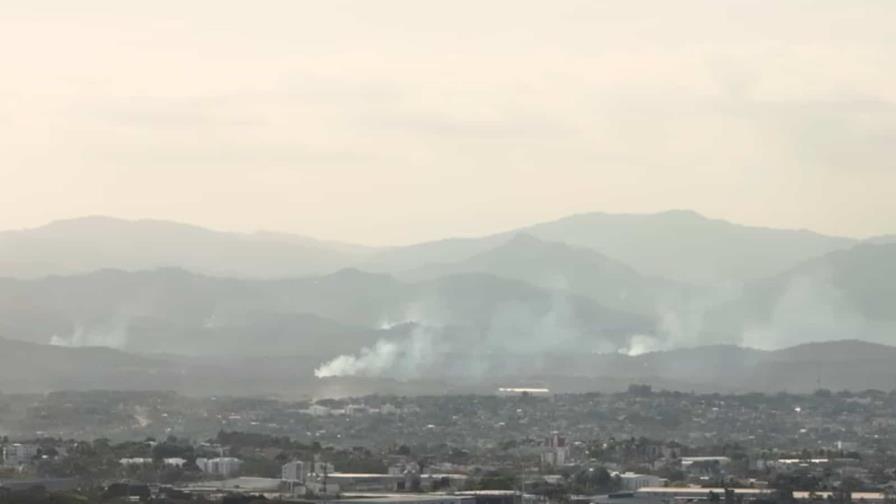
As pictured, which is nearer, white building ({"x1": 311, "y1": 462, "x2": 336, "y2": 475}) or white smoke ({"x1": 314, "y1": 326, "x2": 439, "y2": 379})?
white building ({"x1": 311, "y1": 462, "x2": 336, "y2": 475})

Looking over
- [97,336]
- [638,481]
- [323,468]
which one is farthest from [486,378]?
[638,481]

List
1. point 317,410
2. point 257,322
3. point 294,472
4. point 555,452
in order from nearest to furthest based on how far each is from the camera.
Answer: point 294,472, point 555,452, point 317,410, point 257,322

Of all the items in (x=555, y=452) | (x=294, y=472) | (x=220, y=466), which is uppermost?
(x=555, y=452)

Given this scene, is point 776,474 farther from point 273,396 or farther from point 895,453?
point 273,396

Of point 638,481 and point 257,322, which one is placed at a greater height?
point 257,322

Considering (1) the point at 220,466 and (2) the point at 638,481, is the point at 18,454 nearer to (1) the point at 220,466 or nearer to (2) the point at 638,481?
(1) the point at 220,466

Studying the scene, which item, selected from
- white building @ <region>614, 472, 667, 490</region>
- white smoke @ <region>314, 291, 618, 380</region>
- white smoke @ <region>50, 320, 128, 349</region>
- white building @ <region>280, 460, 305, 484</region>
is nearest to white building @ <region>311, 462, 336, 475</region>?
white building @ <region>280, 460, 305, 484</region>

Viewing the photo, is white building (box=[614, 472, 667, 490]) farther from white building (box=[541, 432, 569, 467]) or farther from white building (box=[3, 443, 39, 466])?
white building (box=[3, 443, 39, 466])
